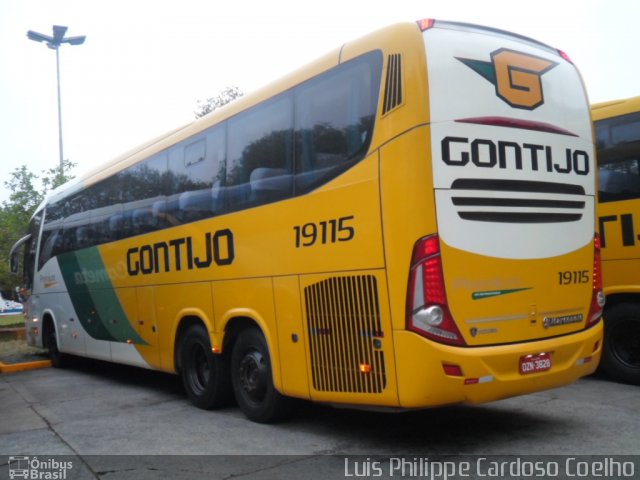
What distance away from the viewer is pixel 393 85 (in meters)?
5.43

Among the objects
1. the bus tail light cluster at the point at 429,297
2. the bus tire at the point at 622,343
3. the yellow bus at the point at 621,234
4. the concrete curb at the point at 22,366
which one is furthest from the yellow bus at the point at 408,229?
the concrete curb at the point at 22,366

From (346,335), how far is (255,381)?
1.78 metres

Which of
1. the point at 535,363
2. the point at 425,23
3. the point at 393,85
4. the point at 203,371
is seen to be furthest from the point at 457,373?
the point at 203,371

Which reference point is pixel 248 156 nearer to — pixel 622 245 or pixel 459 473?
pixel 459 473

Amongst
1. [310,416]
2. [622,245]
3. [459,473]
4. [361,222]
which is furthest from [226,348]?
[622,245]

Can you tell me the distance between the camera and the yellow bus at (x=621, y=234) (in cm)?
808

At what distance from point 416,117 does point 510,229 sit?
1.22m

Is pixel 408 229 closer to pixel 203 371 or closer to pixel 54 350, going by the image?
pixel 203 371

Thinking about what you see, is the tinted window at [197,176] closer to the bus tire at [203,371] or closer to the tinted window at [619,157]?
the bus tire at [203,371]

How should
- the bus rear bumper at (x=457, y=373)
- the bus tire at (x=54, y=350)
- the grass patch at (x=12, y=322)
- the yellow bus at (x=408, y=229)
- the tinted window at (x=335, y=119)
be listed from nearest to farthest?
1. the bus rear bumper at (x=457, y=373)
2. the yellow bus at (x=408, y=229)
3. the tinted window at (x=335, y=119)
4. the bus tire at (x=54, y=350)
5. the grass patch at (x=12, y=322)

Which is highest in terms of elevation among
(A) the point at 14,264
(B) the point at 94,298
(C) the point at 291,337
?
(A) the point at 14,264

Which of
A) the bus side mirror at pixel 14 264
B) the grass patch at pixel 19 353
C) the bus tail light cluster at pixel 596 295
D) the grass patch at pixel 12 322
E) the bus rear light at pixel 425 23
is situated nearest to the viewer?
the bus rear light at pixel 425 23

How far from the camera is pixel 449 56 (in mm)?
5410

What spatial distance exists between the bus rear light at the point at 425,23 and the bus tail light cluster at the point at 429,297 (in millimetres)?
1718
